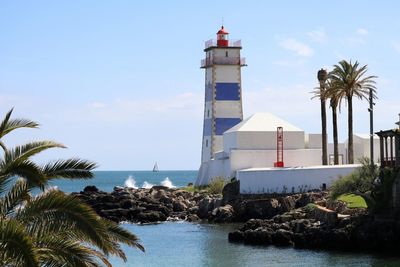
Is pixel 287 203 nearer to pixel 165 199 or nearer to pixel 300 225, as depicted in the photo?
pixel 300 225

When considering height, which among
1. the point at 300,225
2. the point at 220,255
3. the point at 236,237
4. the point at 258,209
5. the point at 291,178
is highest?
the point at 291,178

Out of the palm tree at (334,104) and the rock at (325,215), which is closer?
the rock at (325,215)

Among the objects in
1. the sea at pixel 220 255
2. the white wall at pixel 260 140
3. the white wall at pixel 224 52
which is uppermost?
the white wall at pixel 224 52

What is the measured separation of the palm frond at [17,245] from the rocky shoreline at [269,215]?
1771 cm

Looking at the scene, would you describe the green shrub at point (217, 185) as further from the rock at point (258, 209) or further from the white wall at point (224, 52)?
the white wall at point (224, 52)

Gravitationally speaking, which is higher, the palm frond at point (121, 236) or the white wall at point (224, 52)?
the white wall at point (224, 52)

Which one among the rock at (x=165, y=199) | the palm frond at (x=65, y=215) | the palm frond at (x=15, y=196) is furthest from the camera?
the rock at (x=165, y=199)

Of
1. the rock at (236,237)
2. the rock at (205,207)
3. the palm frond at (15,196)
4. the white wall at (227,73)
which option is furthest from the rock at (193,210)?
the palm frond at (15,196)

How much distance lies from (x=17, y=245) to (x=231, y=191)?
3863 centimetres

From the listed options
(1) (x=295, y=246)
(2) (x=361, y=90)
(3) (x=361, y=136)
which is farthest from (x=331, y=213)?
(3) (x=361, y=136)

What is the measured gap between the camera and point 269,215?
44188mm

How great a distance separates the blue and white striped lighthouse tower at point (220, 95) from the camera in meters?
62.0

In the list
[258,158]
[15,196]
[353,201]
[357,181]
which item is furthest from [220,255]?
[258,158]

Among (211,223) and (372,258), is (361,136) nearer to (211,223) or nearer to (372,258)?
(211,223)
